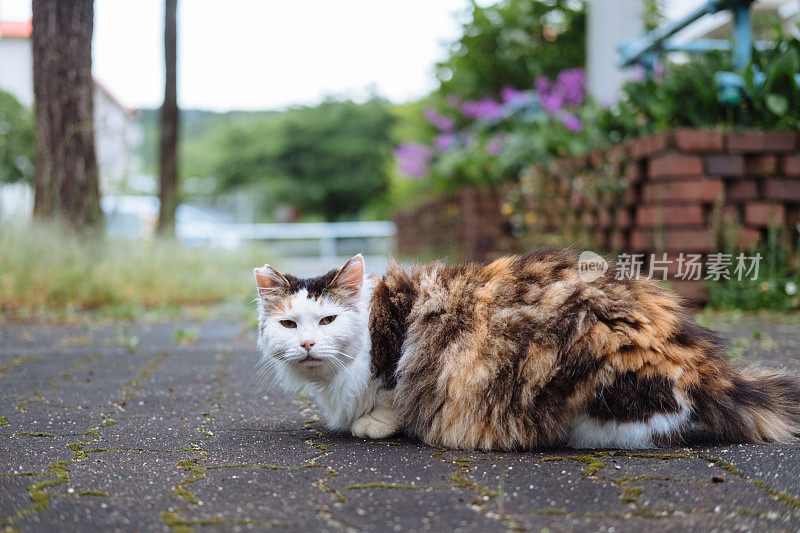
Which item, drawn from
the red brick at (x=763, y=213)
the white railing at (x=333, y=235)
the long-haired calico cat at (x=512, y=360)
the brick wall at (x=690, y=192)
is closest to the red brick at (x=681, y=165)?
the brick wall at (x=690, y=192)

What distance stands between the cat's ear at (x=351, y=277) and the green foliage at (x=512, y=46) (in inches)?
397

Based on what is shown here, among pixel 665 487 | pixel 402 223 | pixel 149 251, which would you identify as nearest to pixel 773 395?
A: pixel 665 487

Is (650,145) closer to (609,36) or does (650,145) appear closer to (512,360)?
(512,360)

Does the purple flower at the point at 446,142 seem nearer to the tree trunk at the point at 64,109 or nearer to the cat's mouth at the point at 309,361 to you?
the tree trunk at the point at 64,109

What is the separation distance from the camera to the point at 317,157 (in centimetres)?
3356

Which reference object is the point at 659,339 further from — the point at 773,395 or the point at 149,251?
the point at 149,251

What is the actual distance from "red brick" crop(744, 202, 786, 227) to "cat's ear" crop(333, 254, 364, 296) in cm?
368

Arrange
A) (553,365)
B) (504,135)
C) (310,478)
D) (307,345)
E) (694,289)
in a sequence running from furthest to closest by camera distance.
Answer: (504,135)
(694,289)
(307,345)
(553,365)
(310,478)

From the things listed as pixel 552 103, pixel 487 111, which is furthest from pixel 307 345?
pixel 487 111

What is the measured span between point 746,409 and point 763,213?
3273 mm

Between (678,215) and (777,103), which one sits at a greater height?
(777,103)

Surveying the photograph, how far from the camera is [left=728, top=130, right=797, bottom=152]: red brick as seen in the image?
16.0ft

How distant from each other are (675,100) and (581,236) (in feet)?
5.03

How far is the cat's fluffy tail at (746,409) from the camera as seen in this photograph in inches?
83.4
